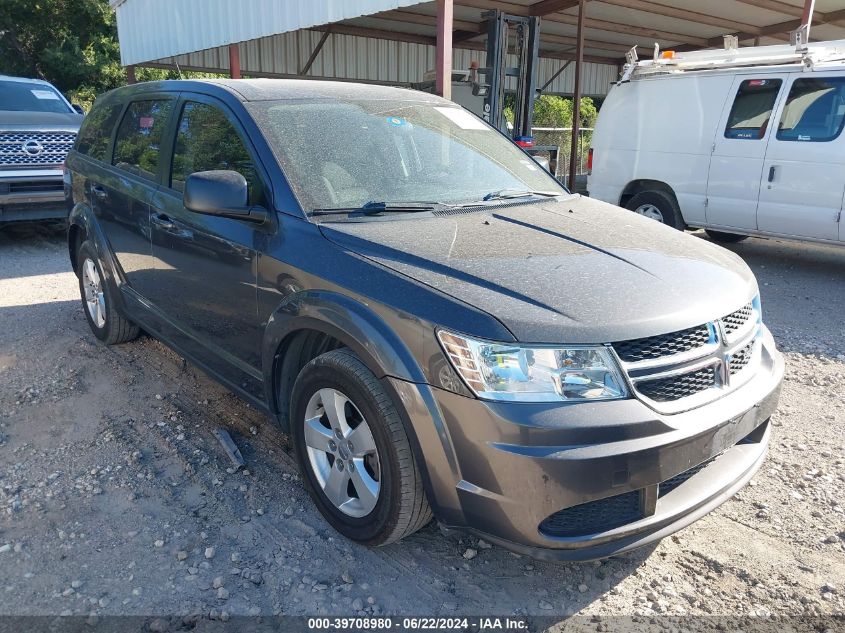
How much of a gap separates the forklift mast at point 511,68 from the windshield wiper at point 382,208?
8.79 meters

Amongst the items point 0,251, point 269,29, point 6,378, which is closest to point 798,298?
point 6,378

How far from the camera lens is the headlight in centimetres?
215

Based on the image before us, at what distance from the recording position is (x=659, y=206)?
26.4ft

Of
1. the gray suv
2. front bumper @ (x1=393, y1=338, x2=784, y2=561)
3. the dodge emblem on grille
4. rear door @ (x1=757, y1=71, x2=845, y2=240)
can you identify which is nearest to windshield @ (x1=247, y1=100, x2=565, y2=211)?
front bumper @ (x1=393, y1=338, x2=784, y2=561)

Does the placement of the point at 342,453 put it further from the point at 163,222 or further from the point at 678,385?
the point at 163,222

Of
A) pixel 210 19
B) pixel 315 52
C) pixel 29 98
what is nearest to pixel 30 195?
pixel 29 98

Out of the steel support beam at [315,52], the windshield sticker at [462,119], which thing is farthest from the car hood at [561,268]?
the steel support beam at [315,52]

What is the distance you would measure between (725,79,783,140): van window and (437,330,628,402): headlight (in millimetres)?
5981

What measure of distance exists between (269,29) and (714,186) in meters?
6.72

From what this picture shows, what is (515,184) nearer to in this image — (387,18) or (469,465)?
(469,465)

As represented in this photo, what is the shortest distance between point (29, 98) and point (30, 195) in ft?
6.79

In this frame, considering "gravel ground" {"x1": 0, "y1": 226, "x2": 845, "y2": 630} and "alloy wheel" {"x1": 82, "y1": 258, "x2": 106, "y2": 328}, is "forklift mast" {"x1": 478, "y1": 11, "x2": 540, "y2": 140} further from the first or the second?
"gravel ground" {"x1": 0, "y1": 226, "x2": 845, "y2": 630}

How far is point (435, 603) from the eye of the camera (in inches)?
97.3

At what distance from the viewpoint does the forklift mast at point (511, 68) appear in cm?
1175
